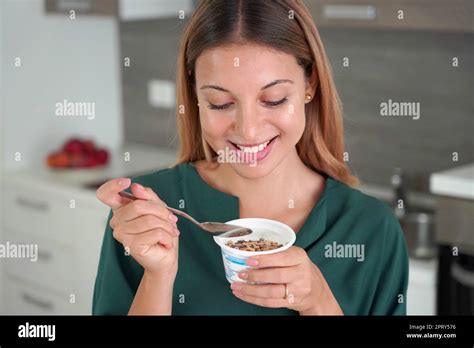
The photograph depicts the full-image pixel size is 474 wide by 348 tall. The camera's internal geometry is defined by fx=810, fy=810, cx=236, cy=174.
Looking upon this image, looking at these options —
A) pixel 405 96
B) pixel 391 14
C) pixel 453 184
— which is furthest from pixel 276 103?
pixel 405 96

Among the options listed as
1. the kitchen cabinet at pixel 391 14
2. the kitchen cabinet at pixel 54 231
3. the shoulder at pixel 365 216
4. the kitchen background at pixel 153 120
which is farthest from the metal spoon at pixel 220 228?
the kitchen cabinet at pixel 54 231

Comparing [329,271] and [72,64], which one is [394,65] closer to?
[72,64]

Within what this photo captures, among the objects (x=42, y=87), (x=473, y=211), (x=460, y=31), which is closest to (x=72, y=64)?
(x=42, y=87)

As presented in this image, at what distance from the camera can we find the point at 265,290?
0.66 metres

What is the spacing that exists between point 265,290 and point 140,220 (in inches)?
4.6

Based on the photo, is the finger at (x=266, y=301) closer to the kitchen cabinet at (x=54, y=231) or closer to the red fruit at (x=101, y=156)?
the kitchen cabinet at (x=54, y=231)

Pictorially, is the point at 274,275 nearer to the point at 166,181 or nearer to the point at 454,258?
the point at 166,181

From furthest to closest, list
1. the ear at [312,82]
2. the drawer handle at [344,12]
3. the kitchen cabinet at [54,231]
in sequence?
the kitchen cabinet at [54,231], the drawer handle at [344,12], the ear at [312,82]

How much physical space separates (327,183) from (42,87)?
4.30 feet

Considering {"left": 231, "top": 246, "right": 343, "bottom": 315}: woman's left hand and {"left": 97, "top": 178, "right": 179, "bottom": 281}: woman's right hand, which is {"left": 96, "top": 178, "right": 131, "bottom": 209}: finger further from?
{"left": 231, "top": 246, "right": 343, "bottom": 315}: woman's left hand

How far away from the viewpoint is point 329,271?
0.77 meters

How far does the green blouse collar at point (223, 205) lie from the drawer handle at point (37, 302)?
3.92 ft

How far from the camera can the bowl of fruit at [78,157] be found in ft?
6.55
